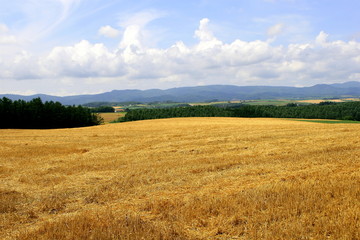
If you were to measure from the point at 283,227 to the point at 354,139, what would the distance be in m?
18.8

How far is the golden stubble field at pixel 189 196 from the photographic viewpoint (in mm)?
7223

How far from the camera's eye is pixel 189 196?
10062 mm

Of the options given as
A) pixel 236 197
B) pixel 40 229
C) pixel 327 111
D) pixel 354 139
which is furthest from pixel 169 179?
pixel 327 111

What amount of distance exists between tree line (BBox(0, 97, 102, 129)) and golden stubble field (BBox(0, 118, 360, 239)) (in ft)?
190

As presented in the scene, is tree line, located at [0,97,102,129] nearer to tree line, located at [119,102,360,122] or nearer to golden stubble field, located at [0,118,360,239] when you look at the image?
tree line, located at [119,102,360,122]

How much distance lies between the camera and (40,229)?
24.7ft

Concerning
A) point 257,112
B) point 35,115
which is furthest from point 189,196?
point 257,112

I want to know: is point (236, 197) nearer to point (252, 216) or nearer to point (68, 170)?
point (252, 216)

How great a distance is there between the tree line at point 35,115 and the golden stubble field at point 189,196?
57.8 metres

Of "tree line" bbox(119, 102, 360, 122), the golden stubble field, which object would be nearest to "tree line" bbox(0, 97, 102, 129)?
"tree line" bbox(119, 102, 360, 122)

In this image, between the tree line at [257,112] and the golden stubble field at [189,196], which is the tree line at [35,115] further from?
the golden stubble field at [189,196]

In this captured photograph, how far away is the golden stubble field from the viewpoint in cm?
722

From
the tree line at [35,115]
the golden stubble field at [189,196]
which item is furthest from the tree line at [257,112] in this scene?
the golden stubble field at [189,196]

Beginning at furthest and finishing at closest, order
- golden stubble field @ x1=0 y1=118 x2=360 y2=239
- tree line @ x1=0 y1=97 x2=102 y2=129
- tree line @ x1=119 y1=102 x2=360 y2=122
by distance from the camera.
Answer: tree line @ x1=119 y1=102 x2=360 y2=122 < tree line @ x1=0 y1=97 x2=102 y2=129 < golden stubble field @ x1=0 y1=118 x2=360 y2=239
